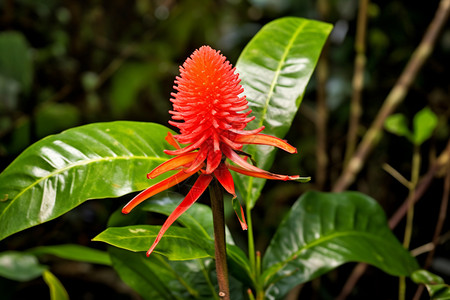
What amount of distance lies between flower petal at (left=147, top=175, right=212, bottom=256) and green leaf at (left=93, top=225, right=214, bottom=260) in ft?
0.16

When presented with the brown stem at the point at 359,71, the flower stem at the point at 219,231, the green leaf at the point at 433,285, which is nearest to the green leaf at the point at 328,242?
the green leaf at the point at 433,285

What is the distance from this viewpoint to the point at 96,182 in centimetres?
52

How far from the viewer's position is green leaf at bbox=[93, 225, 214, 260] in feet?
1.55

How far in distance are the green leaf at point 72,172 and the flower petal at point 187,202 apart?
113mm

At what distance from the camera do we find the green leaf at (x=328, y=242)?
0.66 metres

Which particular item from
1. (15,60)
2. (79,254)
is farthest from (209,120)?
(15,60)

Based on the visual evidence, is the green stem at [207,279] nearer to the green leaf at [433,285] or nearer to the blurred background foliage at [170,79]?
the green leaf at [433,285]

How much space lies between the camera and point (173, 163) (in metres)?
0.45

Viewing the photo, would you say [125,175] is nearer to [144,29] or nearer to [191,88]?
[191,88]

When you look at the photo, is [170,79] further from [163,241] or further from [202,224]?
[163,241]

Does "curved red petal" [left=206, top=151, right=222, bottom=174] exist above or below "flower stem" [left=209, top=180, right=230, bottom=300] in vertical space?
above

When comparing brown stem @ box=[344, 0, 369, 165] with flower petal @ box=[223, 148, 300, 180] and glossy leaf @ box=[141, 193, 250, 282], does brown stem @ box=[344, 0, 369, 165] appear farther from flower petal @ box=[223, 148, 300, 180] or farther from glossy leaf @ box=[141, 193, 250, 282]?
flower petal @ box=[223, 148, 300, 180]

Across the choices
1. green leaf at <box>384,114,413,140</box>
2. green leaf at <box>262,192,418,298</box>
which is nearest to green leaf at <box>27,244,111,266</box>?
green leaf at <box>262,192,418,298</box>

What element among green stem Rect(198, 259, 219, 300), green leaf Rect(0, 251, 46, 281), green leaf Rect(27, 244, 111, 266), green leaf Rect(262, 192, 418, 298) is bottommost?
green leaf Rect(27, 244, 111, 266)
